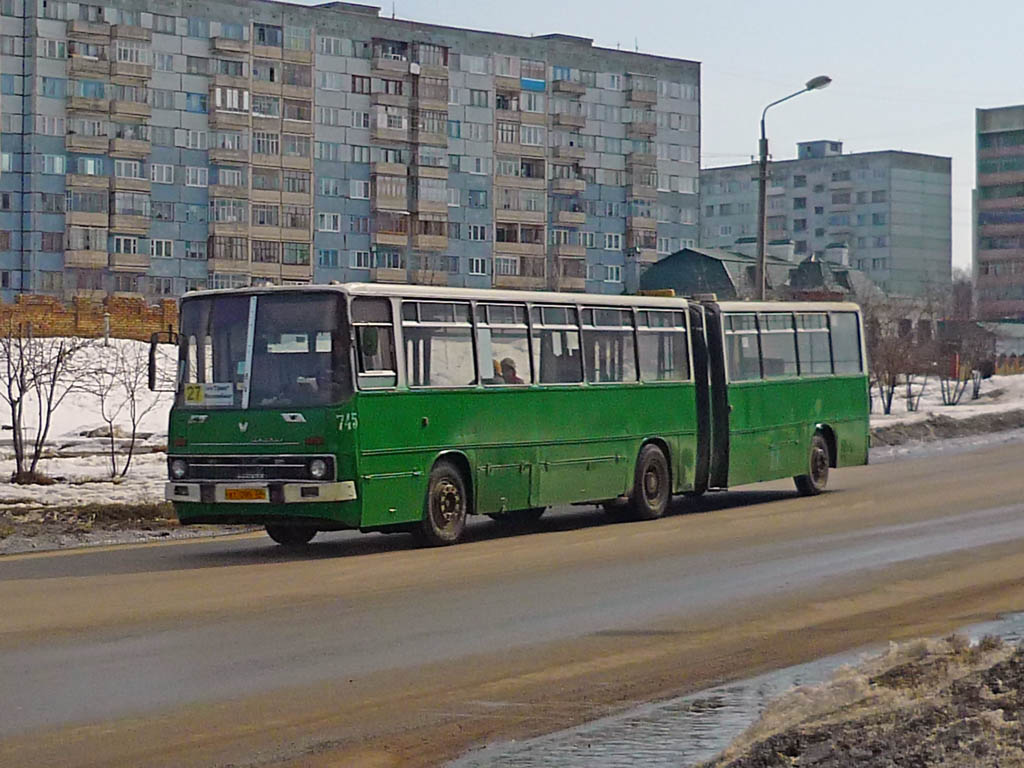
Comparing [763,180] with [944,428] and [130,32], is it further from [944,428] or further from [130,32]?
[130,32]

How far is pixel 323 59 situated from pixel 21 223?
66.0ft

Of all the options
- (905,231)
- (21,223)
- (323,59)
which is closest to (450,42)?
(323,59)

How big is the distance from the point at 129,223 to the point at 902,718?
9779 centimetres

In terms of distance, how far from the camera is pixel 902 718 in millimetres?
7629

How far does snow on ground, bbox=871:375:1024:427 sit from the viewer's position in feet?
159

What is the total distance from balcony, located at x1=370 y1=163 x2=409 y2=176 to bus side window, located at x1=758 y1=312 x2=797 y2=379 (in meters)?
87.7

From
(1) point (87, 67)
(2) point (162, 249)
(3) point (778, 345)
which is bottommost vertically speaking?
(3) point (778, 345)

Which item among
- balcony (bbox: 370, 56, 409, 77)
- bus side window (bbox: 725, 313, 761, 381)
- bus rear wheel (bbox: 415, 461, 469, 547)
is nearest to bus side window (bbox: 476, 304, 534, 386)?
bus rear wheel (bbox: 415, 461, 469, 547)

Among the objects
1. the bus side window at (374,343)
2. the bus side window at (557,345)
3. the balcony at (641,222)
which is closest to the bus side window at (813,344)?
the bus side window at (557,345)

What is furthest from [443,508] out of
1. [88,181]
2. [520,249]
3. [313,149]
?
[520,249]

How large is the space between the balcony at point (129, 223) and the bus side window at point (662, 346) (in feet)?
270

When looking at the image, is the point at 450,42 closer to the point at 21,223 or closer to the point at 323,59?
the point at 323,59

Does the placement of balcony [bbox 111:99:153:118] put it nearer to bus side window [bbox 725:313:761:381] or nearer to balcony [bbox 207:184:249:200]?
balcony [bbox 207:184:249:200]

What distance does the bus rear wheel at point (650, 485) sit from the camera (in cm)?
2189
